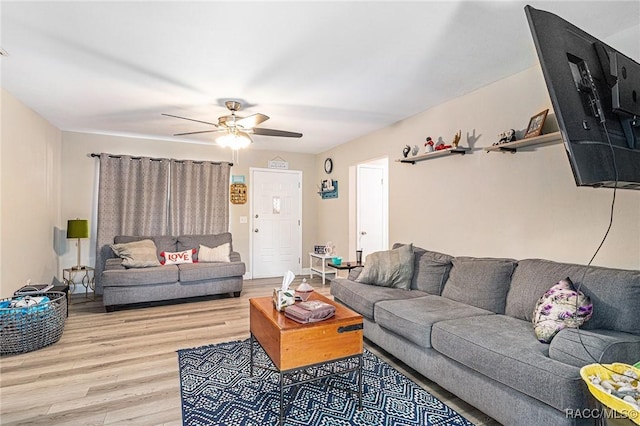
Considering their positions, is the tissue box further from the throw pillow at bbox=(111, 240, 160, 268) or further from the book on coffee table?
the throw pillow at bbox=(111, 240, 160, 268)

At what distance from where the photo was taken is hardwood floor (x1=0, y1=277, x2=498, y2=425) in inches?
81.0

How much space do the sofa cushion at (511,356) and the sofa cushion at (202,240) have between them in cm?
389

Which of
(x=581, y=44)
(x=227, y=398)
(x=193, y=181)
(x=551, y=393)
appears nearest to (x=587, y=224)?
(x=551, y=393)

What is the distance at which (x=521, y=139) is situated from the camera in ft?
9.02

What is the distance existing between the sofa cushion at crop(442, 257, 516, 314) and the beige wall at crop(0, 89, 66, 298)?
4.38m

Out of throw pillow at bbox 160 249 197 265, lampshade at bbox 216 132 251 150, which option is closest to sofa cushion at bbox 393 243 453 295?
lampshade at bbox 216 132 251 150

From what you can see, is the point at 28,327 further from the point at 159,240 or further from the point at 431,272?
the point at 431,272

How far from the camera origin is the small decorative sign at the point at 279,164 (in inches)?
248

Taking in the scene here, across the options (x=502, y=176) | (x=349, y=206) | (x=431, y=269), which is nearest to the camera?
(x=502, y=176)

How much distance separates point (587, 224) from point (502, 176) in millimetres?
785

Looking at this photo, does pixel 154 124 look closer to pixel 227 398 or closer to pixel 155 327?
pixel 155 327

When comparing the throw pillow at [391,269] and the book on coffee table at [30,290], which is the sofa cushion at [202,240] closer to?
the book on coffee table at [30,290]

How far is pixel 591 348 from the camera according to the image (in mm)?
1638

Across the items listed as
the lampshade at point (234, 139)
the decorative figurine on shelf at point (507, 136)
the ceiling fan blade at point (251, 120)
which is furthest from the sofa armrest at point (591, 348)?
the lampshade at point (234, 139)
